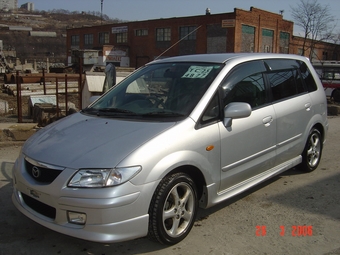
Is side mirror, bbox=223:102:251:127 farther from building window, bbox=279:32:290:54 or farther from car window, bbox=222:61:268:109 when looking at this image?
building window, bbox=279:32:290:54

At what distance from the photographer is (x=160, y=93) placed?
4164mm

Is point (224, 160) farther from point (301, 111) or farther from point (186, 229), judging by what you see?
point (301, 111)

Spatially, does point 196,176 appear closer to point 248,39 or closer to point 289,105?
point 289,105

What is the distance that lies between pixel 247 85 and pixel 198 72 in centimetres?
62

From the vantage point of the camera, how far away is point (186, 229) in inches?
140

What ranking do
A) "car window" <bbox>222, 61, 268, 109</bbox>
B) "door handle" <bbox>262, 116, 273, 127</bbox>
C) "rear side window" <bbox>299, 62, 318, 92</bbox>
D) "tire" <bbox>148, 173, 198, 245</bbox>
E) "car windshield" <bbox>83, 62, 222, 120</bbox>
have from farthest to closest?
"rear side window" <bbox>299, 62, 318, 92</bbox>
"door handle" <bbox>262, 116, 273, 127</bbox>
"car window" <bbox>222, 61, 268, 109</bbox>
"car windshield" <bbox>83, 62, 222, 120</bbox>
"tire" <bbox>148, 173, 198, 245</bbox>

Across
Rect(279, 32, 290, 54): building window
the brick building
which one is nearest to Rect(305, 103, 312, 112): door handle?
the brick building

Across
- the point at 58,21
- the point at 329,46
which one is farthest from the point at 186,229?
the point at 58,21

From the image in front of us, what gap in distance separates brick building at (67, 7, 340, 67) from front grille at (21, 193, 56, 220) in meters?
36.4

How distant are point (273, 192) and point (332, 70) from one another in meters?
16.4

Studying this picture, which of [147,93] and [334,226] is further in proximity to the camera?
[147,93]

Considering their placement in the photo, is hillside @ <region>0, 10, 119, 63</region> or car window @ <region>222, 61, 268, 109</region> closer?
car window @ <region>222, 61, 268, 109</region>

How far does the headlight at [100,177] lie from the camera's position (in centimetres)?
299
